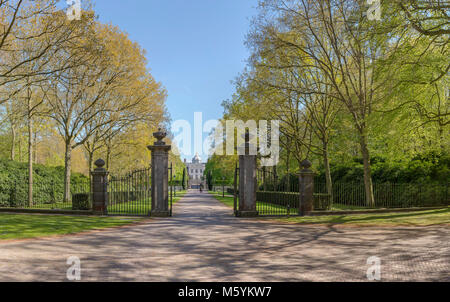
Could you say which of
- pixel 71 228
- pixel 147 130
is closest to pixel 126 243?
pixel 71 228

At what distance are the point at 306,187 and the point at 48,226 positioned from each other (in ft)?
36.4

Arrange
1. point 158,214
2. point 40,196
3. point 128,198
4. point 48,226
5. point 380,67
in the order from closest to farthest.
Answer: point 48,226 → point 380,67 → point 158,214 → point 128,198 → point 40,196

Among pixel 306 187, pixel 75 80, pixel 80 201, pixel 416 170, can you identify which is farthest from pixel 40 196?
pixel 416 170

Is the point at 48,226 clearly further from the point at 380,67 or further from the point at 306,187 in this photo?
the point at 380,67

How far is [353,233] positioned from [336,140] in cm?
1762

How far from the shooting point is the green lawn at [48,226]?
34.6ft

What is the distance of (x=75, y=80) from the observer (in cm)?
2045

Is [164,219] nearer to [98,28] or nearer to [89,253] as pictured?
[89,253]

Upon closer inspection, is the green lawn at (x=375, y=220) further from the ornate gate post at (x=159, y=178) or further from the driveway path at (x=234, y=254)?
the ornate gate post at (x=159, y=178)

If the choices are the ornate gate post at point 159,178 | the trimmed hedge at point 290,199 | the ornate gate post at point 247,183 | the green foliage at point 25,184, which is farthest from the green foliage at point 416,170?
the green foliage at point 25,184

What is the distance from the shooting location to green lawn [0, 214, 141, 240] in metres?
10.5

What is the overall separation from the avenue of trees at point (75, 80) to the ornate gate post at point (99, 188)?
4411 mm

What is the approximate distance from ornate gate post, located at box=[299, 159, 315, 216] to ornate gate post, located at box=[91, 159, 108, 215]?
940 cm
